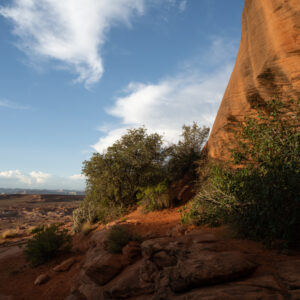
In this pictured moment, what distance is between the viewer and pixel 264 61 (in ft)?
23.2

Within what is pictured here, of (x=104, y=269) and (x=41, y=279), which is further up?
(x=104, y=269)

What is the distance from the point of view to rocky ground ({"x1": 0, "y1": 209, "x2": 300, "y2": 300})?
281cm

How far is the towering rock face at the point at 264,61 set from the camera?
21.4ft

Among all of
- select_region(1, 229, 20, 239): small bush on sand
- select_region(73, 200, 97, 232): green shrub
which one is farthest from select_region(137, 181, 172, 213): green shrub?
select_region(1, 229, 20, 239): small bush on sand

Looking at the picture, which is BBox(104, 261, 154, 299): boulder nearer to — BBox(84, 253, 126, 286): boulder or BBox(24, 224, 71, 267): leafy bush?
BBox(84, 253, 126, 286): boulder

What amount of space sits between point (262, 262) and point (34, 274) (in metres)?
7.90

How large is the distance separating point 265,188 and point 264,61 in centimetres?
517

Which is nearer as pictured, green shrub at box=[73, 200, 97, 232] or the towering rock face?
the towering rock face

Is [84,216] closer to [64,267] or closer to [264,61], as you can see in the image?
[64,267]

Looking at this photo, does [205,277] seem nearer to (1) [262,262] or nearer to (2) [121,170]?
(1) [262,262]

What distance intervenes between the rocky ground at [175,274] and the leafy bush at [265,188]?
0.49 meters

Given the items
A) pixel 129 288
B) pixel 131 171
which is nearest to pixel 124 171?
pixel 131 171

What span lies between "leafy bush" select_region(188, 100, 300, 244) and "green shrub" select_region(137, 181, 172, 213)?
139 inches

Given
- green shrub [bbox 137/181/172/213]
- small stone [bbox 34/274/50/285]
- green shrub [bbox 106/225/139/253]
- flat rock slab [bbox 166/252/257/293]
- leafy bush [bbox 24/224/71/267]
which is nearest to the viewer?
flat rock slab [bbox 166/252/257/293]
